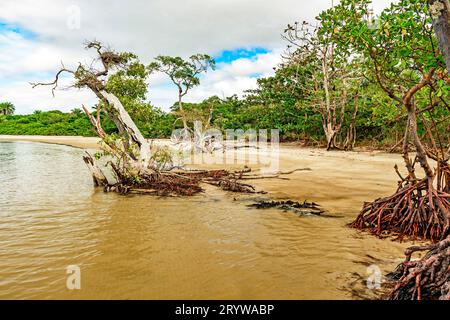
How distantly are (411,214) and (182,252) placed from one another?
12.8 ft

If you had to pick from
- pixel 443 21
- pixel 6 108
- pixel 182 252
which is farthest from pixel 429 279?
pixel 6 108

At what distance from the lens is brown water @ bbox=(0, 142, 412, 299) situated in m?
4.02

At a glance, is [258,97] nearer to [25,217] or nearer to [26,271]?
[25,217]

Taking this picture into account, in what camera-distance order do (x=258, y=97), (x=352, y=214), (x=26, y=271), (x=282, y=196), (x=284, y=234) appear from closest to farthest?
(x=26, y=271) → (x=284, y=234) → (x=352, y=214) → (x=282, y=196) → (x=258, y=97)

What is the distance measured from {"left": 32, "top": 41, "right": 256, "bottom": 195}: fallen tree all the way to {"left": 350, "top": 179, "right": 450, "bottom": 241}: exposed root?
4405 millimetres

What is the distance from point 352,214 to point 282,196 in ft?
7.97

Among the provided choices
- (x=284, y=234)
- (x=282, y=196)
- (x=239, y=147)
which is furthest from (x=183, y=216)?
(x=239, y=147)

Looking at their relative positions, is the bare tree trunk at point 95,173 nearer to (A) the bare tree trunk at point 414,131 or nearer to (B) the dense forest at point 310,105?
(B) the dense forest at point 310,105

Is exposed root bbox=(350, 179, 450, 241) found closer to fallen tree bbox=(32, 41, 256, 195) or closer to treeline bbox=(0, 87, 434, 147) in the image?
fallen tree bbox=(32, 41, 256, 195)

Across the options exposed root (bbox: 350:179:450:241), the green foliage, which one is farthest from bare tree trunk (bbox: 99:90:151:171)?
the green foliage

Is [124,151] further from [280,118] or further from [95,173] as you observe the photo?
[280,118]

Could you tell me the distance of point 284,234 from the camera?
6094mm

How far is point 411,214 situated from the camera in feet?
18.9
